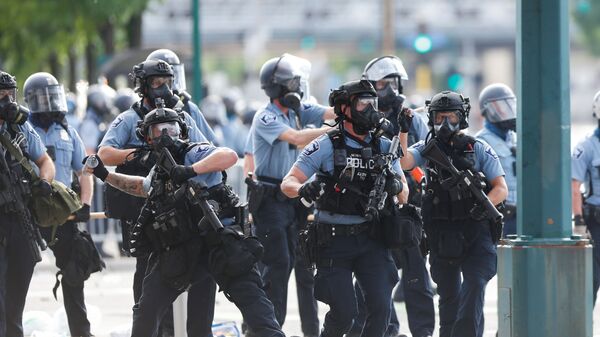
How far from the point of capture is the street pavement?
1350cm

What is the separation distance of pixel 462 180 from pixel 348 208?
1002mm

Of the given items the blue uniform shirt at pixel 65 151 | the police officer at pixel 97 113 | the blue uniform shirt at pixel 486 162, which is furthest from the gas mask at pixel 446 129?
the police officer at pixel 97 113

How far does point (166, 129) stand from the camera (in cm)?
974

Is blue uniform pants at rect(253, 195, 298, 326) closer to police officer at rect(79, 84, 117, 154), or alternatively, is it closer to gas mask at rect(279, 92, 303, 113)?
gas mask at rect(279, 92, 303, 113)

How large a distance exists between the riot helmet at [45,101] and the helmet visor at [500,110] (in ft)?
10.7

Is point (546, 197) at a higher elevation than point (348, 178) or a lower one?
lower

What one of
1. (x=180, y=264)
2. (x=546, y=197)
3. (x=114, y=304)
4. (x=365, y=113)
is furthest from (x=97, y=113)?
(x=546, y=197)

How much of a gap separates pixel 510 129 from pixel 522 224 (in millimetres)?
3952

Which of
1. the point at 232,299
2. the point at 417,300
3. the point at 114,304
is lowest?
the point at 114,304

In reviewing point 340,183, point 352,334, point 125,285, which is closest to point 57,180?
point 352,334

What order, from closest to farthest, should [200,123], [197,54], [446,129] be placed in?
[446,129] < [200,123] < [197,54]

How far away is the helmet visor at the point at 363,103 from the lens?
9883 mm

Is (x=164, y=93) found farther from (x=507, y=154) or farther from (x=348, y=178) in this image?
(x=507, y=154)

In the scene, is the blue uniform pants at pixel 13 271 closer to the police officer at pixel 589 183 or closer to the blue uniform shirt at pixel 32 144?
the blue uniform shirt at pixel 32 144
